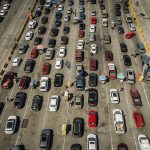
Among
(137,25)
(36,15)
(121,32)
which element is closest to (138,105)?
(121,32)

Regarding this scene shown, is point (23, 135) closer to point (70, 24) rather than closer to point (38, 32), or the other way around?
point (38, 32)

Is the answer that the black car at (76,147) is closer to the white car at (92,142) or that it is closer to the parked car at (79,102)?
the white car at (92,142)

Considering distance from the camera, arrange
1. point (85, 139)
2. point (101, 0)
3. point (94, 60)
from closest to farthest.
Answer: point (85, 139), point (94, 60), point (101, 0)

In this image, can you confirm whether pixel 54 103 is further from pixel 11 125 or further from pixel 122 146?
pixel 122 146

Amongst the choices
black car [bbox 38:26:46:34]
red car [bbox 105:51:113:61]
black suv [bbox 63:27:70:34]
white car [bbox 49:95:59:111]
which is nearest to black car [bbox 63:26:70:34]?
black suv [bbox 63:27:70:34]

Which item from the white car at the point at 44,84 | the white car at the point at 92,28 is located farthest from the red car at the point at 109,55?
the white car at the point at 44,84
